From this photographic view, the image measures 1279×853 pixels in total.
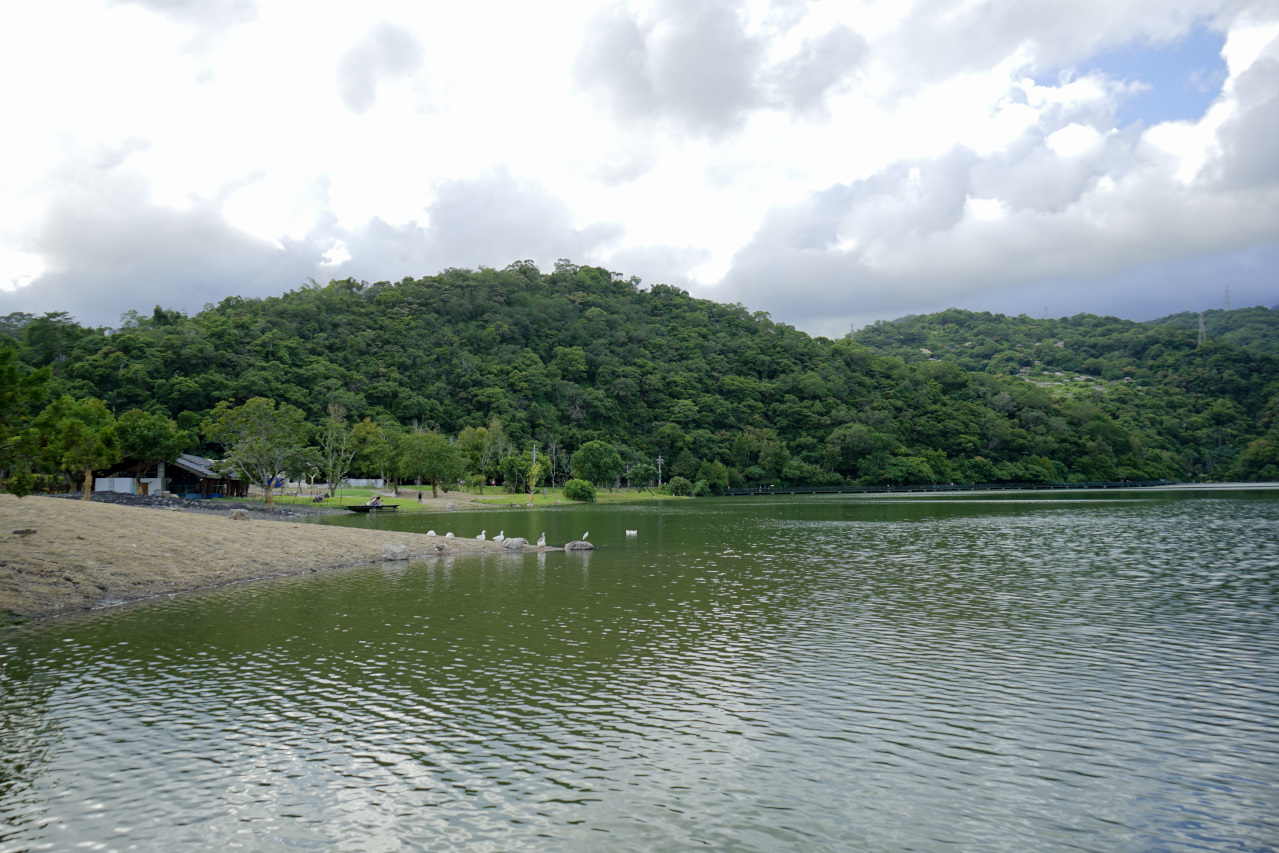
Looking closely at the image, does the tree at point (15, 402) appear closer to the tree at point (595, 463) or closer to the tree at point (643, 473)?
the tree at point (595, 463)

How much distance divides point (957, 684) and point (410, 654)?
1196 centimetres

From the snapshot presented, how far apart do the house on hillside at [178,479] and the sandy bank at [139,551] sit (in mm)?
49595

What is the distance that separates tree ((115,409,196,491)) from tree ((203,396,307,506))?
14.2 ft

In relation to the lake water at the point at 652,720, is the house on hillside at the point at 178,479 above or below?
above

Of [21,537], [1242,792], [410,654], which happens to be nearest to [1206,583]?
[1242,792]

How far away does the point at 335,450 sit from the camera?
340 feet

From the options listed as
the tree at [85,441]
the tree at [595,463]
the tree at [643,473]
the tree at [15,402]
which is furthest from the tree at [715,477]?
the tree at [15,402]

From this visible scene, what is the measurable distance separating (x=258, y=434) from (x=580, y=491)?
48389 millimetres

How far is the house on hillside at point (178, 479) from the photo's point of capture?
77.3 m

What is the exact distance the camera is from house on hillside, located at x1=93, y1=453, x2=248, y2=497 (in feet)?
254

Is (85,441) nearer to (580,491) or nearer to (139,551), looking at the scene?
(139,551)

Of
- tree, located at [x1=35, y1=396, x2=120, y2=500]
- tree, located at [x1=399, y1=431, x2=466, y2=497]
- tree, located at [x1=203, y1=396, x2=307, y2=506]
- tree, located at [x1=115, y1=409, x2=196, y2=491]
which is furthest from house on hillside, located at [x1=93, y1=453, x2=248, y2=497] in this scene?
tree, located at [x1=399, y1=431, x2=466, y2=497]

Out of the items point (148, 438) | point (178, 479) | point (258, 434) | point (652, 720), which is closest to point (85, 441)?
point (258, 434)

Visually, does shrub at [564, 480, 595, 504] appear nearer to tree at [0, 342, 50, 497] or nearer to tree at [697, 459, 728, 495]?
tree at [697, 459, 728, 495]
